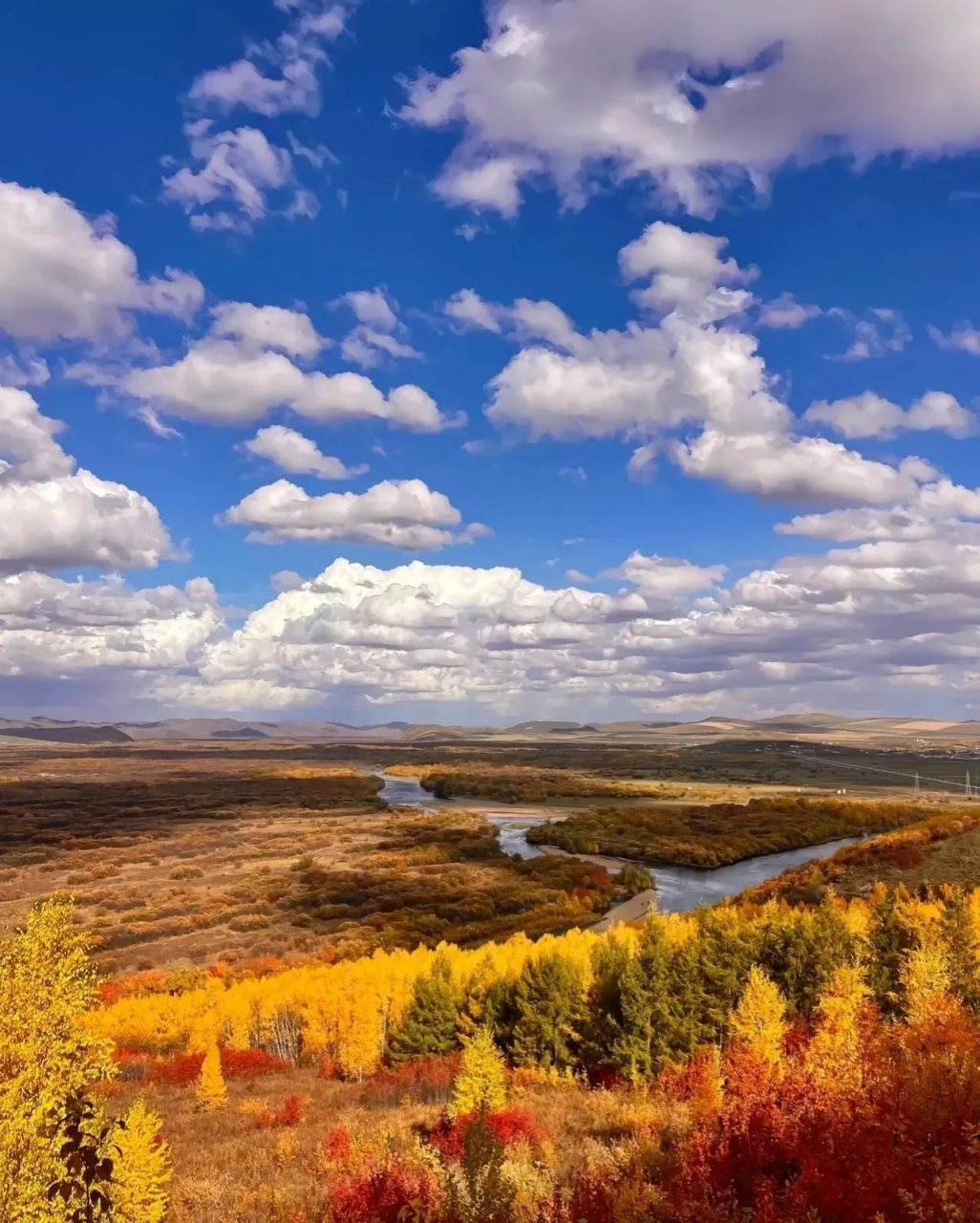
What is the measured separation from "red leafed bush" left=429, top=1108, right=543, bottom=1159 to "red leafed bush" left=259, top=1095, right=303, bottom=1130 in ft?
27.5

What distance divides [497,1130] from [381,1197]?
776 cm

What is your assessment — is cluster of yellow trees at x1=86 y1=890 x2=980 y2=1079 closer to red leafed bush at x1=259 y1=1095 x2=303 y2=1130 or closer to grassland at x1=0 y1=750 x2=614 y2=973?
red leafed bush at x1=259 y1=1095 x2=303 y2=1130

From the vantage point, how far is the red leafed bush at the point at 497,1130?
31.7m

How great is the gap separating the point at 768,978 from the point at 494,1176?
34.8 metres

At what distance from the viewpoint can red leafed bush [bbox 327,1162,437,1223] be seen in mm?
24891

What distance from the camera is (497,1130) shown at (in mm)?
32312

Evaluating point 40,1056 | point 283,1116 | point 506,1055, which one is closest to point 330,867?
point 506,1055

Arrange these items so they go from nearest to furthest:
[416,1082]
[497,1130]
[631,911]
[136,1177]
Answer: [136,1177]
[497,1130]
[416,1082]
[631,911]

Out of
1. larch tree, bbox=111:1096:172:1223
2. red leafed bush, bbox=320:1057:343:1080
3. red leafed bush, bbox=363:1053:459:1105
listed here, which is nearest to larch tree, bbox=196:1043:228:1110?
red leafed bush, bbox=363:1053:459:1105

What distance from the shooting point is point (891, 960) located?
50.8 meters

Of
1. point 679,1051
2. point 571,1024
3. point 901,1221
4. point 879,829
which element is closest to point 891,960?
point 679,1051

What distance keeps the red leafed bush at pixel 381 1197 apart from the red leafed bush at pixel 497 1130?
3.71 meters

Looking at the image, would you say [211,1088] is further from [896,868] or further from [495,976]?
[896,868]

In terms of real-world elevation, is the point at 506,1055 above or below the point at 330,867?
above
